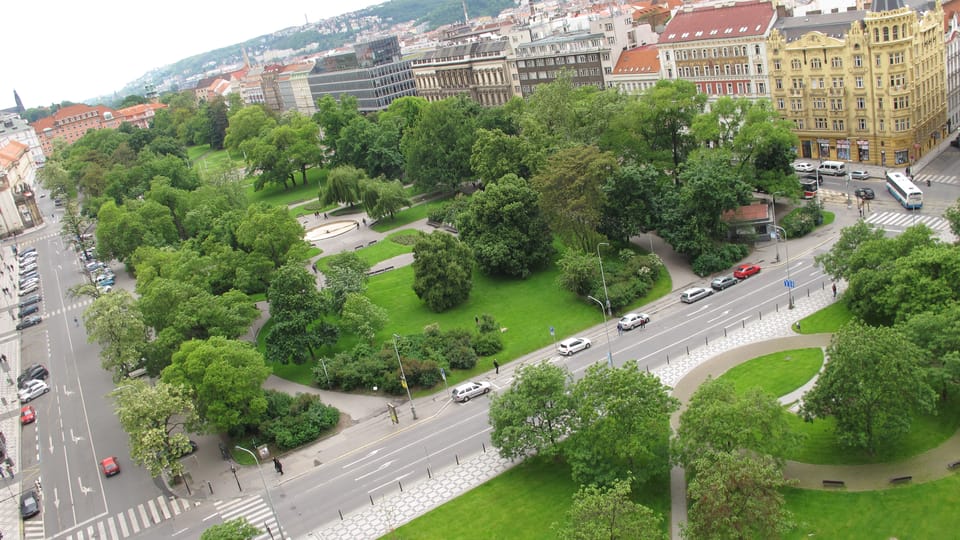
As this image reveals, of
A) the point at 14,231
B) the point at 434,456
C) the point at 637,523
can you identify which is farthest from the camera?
the point at 14,231

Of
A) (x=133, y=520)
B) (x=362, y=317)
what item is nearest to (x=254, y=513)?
(x=133, y=520)

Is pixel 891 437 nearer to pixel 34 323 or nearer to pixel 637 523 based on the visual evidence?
pixel 637 523

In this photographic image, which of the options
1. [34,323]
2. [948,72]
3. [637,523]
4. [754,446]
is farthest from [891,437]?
[34,323]

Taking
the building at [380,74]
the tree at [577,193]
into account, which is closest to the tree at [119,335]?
the tree at [577,193]

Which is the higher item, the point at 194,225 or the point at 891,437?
the point at 194,225

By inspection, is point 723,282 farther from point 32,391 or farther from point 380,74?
point 380,74

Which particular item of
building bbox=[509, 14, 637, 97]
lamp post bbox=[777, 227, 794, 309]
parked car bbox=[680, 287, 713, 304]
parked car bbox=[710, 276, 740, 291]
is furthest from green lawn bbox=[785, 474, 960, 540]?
building bbox=[509, 14, 637, 97]

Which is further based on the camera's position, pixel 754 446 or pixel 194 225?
pixel 194 225

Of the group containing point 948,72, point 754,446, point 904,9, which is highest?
point 904,9
